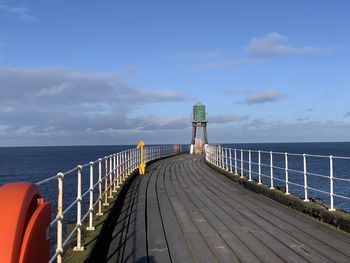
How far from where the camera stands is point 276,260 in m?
6.28

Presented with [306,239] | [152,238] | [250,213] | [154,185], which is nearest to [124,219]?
[152,238]

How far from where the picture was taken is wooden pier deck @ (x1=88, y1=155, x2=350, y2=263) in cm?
657

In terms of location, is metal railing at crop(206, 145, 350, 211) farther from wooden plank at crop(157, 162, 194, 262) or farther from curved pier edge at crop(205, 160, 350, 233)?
wooden plank at crop(157, 162, 194, 262)

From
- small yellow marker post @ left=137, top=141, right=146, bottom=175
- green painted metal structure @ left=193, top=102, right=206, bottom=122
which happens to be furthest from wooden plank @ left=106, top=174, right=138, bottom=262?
green painted metal structure @ left=193, top=102, right=206, bottom=122

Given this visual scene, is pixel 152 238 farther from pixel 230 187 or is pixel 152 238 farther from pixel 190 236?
pixel 230 187

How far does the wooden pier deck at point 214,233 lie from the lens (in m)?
6.57

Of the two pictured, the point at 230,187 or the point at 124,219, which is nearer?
A: the point at 124,219

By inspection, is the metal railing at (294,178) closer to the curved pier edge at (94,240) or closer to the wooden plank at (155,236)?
the wooden plank at (155,236)

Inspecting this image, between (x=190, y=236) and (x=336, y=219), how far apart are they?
2889mm

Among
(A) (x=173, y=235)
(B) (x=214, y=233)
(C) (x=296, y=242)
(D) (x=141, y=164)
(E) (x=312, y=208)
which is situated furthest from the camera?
(D) (x=141, y=164)

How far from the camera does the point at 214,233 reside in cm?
809

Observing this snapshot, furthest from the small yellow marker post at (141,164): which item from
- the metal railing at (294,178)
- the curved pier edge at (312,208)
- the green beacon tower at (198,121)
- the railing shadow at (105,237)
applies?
the green beacon tower at (198,121)

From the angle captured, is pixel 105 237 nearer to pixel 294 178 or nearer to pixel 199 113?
pixel 199 113

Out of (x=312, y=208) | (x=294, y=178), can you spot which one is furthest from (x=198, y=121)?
(x=312, y=208)
